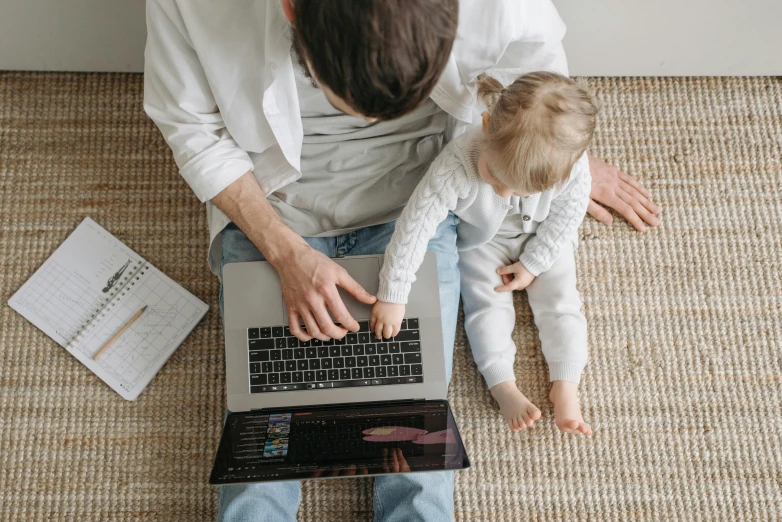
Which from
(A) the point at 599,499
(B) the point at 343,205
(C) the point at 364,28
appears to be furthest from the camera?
(A) the point at 599,499

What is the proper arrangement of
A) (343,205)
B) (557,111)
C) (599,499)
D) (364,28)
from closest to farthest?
1. (364,28)
2. (557,111)
3. (343,205)
4. (599,499)

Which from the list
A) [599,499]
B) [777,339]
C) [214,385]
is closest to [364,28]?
[214,385]

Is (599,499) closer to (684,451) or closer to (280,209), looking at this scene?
(684,451)

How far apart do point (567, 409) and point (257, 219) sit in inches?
→ 23.7

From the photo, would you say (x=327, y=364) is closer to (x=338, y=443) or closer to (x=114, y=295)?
(x=338, y=443)

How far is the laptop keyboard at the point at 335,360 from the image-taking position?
3.06 ft

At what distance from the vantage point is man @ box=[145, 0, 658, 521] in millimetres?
813

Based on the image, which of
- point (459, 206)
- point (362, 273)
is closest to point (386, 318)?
point (362, 273)

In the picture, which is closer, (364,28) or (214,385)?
(364,28)

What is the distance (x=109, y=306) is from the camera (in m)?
1.16

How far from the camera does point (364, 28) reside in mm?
584

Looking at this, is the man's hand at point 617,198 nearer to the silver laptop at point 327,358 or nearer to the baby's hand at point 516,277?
the baby's hand at point 516,277

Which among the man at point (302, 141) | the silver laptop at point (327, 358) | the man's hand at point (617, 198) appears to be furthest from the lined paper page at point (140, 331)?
the man's hand at point (617, 198)

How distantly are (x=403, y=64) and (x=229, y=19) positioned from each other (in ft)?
1.03
